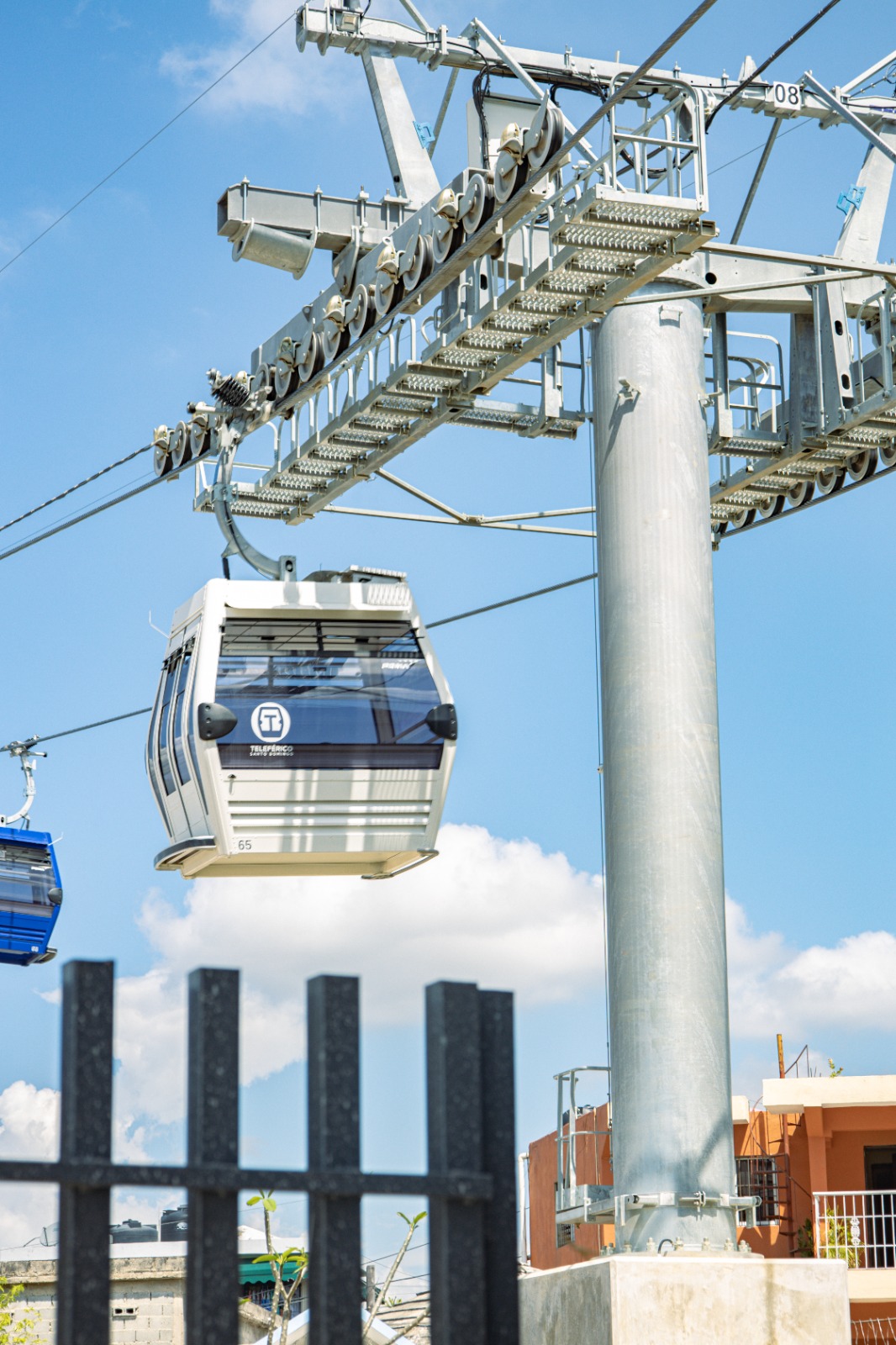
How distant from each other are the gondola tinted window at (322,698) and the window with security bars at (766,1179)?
47.3 feet

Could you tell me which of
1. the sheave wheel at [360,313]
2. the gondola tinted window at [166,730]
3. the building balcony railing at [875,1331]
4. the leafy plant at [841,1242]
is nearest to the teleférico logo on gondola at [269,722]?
the gondola tinted window at [166,730]

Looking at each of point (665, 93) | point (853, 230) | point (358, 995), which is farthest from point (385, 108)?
point (358, 995)

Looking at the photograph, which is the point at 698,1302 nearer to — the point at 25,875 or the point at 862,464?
the point at 862,464

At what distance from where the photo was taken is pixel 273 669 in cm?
1146

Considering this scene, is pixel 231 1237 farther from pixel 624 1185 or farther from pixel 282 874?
pixel 282 874

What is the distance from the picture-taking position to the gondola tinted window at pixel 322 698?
1131cm

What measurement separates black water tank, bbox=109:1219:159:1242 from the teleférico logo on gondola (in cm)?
2971

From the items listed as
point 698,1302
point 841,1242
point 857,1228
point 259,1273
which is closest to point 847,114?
point 698,1302

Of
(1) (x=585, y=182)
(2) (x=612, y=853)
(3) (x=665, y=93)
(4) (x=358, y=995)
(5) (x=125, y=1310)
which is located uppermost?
(3) (x=665, y=93)

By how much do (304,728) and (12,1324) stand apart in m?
18.4

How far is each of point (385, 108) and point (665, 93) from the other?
2.32 m

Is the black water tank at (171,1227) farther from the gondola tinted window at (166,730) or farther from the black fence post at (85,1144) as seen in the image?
the black fence post at (85,1144)

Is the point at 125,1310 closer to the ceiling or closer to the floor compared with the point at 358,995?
closer to the floor

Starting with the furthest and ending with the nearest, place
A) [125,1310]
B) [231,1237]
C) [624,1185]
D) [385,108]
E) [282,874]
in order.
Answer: [125,1310], [385,108], [282,874], [624,1185], [231,1237]
